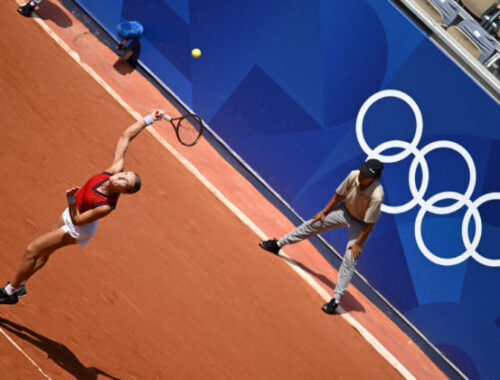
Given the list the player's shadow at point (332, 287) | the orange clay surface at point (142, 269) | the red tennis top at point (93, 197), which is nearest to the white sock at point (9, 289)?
the orange clay surface at point (142, 269)

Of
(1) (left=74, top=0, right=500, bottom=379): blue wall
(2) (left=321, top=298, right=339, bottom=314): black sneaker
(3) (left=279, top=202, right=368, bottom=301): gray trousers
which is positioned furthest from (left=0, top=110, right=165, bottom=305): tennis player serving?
(1) (left=74, top=0, right=500, bottom=379): blue wall

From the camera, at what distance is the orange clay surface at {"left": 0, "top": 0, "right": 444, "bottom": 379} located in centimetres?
575

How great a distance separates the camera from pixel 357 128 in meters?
8.69

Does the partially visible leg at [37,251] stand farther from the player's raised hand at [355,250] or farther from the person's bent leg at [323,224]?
the player's raised hand at [355,250]

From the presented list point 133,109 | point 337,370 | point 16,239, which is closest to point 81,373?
point 16,239

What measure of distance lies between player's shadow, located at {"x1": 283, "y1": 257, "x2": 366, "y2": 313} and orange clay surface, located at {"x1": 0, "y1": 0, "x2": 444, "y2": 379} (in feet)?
0.17

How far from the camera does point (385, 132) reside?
854 cm

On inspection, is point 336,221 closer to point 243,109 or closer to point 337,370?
point 337,370

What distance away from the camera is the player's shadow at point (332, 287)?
8352 millimetres

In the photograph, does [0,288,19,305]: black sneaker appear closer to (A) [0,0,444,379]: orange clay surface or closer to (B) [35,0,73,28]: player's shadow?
(A) [0,0,444,379]: orange clay surface

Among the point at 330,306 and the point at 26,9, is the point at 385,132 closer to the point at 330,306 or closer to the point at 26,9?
the point at 330,306

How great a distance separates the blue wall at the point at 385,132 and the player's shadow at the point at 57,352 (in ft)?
15.6

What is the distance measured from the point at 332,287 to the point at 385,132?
92.9 inches

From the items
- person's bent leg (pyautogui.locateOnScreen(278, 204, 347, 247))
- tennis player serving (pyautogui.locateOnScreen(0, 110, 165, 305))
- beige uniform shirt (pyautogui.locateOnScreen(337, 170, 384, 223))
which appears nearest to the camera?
tennis player serving (pyautogui.locateOnScreen(0, 110, 165, 305))
